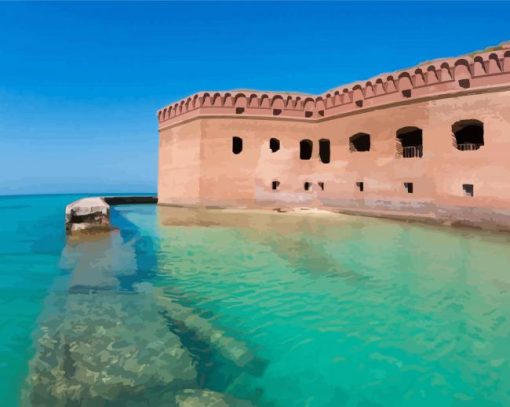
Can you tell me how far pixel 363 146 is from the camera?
18.5 metres

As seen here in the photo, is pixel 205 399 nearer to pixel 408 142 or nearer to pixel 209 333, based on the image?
pixel 209 333

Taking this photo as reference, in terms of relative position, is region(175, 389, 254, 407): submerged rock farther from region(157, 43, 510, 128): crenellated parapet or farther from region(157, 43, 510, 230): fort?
region(157, 43, 510, 128): crenellated parapet

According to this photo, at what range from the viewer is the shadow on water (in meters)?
2.60

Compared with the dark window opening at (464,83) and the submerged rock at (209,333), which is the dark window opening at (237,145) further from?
the submerged rock at (209,333)

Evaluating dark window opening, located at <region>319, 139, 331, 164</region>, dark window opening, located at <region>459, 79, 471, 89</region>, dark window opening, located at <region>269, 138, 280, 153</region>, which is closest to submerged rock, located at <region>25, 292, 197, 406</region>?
dark window opening, located at <region>459, 79, 471, 89</region>

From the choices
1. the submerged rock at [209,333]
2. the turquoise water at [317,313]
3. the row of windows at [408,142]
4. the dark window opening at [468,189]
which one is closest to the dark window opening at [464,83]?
the row of windows at [408,142]

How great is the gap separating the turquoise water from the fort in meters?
4.54

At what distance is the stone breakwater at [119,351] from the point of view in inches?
102

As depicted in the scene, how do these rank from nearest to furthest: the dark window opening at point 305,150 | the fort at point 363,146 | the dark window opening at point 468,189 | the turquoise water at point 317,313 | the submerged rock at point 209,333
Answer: the turquoise water at point 317,313
the submerged rock at point 209,333
the fort at point 363,146
the dark window opening at point 468,189
the dark window opening at point 305,150

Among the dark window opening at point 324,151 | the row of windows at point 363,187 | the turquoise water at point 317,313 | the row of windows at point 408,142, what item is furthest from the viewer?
the dark window opening at point 324,151

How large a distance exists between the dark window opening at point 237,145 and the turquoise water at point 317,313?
445 inches

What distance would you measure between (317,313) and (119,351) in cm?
212

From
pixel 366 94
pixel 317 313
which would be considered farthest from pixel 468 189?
pixel 317 313

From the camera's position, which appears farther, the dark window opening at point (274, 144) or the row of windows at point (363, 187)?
the dark window opening at point (274, 144)
